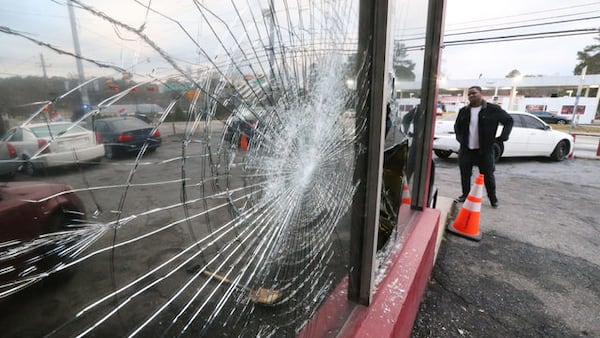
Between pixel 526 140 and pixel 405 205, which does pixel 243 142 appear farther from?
pixel 526 140

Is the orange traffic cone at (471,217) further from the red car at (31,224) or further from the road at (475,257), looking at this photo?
the red car at (31,224)

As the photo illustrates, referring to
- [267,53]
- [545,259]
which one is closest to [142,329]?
[267,53]

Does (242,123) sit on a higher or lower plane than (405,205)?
higher

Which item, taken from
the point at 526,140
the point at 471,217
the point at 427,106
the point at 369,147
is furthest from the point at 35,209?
the point at 526,140

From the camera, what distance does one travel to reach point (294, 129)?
1.17 metres

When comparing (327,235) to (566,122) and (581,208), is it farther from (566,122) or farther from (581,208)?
(566,122)

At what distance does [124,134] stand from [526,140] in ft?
31.5

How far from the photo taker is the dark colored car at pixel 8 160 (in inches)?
14.6

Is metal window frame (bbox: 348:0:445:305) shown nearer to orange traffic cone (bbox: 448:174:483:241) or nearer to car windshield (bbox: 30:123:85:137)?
car windshield (bbox: 30:123:85:137)

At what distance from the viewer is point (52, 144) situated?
43 cm

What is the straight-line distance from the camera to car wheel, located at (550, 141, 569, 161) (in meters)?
8.03

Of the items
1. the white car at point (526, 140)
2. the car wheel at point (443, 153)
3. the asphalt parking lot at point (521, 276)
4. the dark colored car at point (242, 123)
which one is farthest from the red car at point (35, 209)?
the car wheel at point (443, 153)

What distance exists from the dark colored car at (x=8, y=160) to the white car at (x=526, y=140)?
8.20 m

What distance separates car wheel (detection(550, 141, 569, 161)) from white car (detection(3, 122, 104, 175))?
418 inches
